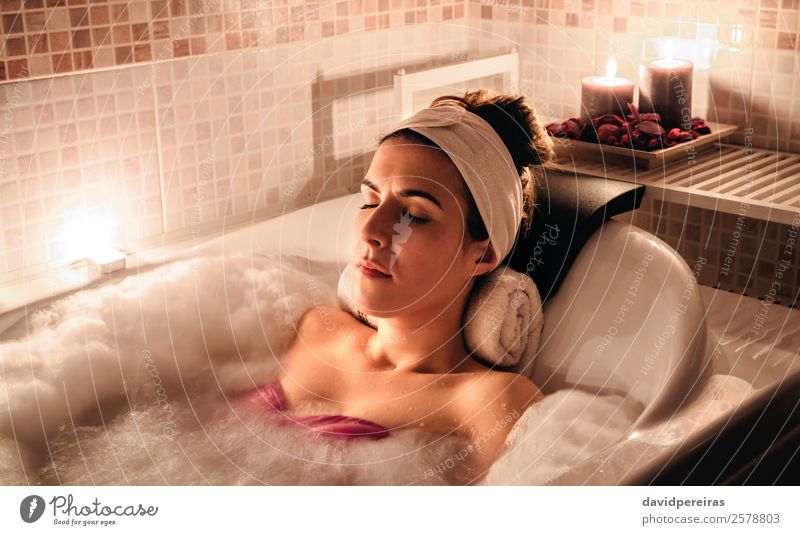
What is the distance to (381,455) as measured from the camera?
4.10 ft

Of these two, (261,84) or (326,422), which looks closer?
(326,422)

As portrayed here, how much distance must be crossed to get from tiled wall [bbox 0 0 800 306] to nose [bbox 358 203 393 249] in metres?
0.48

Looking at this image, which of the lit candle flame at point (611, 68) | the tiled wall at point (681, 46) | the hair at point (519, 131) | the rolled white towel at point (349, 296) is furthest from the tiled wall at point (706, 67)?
the rolled white towel at point (349, 296)

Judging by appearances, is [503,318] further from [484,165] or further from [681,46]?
[681,46]

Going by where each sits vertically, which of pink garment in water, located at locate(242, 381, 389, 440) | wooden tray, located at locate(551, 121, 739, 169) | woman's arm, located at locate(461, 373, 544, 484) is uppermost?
wooden tray, located at locate(551, 121, 739, 169)

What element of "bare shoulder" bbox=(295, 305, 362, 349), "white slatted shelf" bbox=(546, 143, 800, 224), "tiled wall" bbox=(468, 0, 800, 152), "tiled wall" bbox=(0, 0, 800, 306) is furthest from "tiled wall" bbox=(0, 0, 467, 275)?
"white slatted shelf" bbox=(546, 143, 800, 224)

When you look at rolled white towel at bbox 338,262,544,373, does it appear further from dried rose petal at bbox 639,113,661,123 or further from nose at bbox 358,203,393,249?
dried rose petal at bbox 639,113,661,123

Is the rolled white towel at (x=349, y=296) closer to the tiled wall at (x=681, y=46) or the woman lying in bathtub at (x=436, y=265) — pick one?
the woman lying in bathtub at (x=436, y=265)

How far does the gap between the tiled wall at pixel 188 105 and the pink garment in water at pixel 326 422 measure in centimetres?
38

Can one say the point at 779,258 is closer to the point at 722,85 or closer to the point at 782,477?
the point at 722,85

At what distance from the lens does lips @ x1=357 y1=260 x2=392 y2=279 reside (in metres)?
1.31

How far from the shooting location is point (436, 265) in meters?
1.30

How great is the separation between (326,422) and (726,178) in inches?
29.5

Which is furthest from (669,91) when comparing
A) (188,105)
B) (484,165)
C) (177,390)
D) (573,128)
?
(177,390)
